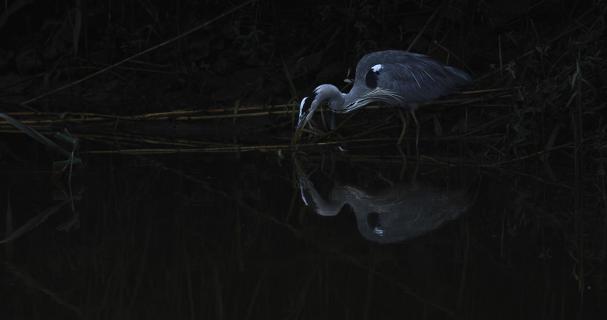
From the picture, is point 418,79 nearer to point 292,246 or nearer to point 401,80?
point 401,80

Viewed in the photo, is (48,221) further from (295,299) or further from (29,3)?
(29,3)

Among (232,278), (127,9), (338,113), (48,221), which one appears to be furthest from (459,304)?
(127,9)

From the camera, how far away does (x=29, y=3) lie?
10312mm

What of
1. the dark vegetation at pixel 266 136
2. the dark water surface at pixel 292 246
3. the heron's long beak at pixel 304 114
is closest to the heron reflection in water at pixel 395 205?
the dark water surface at pixel 292 246

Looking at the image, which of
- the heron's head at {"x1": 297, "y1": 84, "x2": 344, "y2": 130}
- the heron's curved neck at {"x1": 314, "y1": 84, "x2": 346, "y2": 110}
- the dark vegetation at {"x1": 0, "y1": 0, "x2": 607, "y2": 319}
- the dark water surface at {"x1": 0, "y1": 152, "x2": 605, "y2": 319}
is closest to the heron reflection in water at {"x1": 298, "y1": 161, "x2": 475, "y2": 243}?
the dark water surface at {"x1": 0, "y1": 152, "x2": 605, "y2": 319}

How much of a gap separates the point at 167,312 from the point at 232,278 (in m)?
0.39

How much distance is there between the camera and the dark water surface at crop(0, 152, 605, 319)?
3.27m

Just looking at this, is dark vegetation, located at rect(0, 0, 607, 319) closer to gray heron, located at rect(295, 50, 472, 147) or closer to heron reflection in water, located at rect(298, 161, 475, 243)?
heron reflection in water, located at rect(298, 161, 475, 243)

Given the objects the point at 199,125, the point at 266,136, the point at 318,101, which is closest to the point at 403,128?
the point at 318,101

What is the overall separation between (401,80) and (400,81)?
1 cm

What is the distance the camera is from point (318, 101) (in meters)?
7.52

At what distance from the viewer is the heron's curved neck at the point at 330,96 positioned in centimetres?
758

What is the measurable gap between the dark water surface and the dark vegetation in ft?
0.05

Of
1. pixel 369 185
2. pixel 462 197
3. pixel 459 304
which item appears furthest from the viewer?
pixel 369 185
